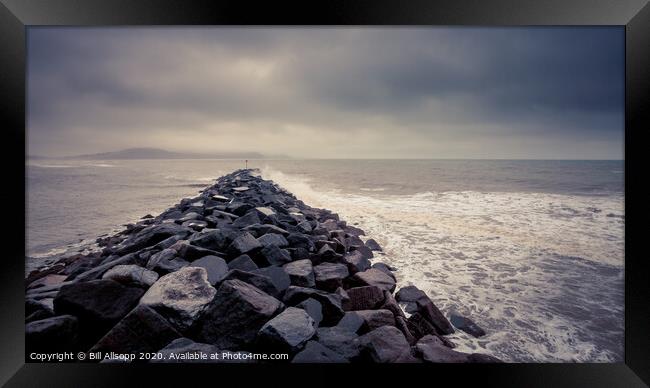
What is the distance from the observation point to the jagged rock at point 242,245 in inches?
95.6

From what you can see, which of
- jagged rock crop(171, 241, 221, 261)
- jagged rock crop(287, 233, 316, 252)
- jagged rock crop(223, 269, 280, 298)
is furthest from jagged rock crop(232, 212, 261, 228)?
jagged rock crop(223, 269, 280, 298)

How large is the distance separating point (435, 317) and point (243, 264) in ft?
5.35

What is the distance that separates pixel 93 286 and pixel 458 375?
250 cm

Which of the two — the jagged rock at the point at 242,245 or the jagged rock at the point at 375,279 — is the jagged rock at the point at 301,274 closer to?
the jagged rock at the point at 242,245

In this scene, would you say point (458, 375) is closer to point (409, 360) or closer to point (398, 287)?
point (409, 360)

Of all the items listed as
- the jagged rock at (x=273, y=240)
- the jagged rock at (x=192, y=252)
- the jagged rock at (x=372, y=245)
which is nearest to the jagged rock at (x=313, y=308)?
the jagged rock at (x=273, y=240)

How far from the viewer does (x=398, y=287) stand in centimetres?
278

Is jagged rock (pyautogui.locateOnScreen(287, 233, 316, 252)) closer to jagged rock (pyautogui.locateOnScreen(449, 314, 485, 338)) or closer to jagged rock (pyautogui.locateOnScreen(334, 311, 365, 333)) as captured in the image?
jagged rock (pyautogui.locateOnScreen(334, 311, 365, 333))

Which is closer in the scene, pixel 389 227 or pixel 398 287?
pixel 398 287

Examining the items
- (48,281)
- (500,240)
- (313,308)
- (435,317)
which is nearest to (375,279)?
(435,317)

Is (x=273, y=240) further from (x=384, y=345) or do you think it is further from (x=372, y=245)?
(x=372, y=245)

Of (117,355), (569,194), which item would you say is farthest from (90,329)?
(569,194)

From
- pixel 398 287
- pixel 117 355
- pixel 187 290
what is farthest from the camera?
pixel 398 287

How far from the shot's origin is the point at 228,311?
5.82ft
